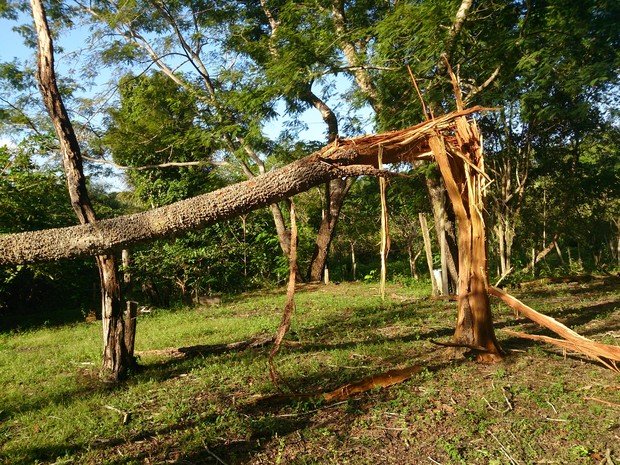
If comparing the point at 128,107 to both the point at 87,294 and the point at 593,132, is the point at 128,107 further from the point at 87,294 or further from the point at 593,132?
the point at 593,132

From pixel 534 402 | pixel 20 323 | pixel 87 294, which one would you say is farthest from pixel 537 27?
pixel 87 294

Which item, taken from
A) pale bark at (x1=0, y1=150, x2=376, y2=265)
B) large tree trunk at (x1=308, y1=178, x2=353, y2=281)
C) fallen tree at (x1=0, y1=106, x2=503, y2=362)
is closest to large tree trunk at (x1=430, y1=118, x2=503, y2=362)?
fallen tree at (x1=0, y1=106, x2=503, y2=362)

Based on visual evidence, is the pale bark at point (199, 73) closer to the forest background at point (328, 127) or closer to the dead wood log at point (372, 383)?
the forest background at point (328, 127)

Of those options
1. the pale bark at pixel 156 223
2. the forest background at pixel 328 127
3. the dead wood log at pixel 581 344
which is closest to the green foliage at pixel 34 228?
the forest background at pixel 328 127

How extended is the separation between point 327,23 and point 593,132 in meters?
7.27

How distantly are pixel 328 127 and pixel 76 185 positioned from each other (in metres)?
8.40

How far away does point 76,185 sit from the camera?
486 cm

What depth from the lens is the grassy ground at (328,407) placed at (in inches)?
116

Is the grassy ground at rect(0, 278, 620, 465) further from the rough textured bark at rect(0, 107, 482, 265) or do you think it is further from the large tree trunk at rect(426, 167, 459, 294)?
the large tree trunk at rect(426, 167, 459, 294)

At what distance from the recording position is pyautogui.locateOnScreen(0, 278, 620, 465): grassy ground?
2.96m

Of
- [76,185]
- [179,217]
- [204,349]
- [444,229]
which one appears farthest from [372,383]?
[444,229]

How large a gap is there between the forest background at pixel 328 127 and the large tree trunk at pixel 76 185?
354cm

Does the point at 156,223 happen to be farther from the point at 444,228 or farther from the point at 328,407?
the point at 444,228

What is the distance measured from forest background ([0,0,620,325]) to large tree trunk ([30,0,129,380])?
3.54 m
